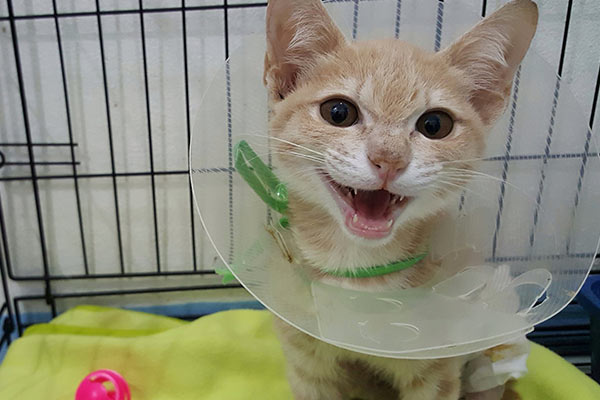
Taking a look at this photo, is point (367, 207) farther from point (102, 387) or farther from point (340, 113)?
point (102, 387)

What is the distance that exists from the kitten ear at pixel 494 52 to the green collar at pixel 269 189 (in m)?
0.26

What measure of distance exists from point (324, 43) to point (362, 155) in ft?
0.72

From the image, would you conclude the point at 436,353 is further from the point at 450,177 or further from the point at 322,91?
the point at 322,91

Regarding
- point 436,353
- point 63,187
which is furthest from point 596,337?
point 63,187

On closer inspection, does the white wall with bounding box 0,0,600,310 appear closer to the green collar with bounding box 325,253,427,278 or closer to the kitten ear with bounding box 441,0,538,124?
the kitten ear with bounding box 441,0,538,124

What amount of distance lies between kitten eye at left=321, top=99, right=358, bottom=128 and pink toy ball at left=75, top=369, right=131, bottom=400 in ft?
2.57

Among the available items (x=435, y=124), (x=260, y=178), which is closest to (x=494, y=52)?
(x=435, y=124)

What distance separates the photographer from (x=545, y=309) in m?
0.63

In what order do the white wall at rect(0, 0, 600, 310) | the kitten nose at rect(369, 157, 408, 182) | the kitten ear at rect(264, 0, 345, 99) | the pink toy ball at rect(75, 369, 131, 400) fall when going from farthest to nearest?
the white wall at rect(0, 0, 600, 310) < the pink toy ball at rect(75, 369, 131, 400) < the kitten ear at rect(264, 0, 345, 99) < the kitten nose at rect(369, 157, 408, 182)

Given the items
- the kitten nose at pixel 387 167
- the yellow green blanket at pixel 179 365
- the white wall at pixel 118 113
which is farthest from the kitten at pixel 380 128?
the white wall at pixel 118 113

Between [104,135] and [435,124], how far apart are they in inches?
38.8

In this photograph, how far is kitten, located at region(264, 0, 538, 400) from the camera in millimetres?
596

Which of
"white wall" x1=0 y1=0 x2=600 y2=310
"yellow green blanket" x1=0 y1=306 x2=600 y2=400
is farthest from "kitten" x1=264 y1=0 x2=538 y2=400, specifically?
→ "white wall" x1=0 y1=0 x2=600 y2=310

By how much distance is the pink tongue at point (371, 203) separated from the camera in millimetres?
651
